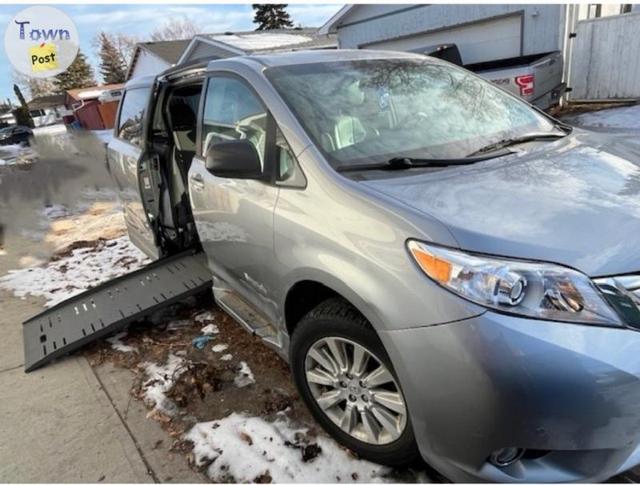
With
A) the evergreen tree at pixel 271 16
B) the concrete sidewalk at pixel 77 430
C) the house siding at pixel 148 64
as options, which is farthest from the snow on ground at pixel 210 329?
the evergreen tree at pixel 271 16

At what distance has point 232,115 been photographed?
2.83 metres

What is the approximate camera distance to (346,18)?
53.4 ft

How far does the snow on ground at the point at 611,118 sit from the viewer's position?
852 cm

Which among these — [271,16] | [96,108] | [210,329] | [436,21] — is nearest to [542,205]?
[210,329]

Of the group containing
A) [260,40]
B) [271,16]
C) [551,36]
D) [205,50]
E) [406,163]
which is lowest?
[406,163]

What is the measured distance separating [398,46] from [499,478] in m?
15.6

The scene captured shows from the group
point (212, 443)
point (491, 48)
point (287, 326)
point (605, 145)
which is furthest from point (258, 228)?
point (491, 48)

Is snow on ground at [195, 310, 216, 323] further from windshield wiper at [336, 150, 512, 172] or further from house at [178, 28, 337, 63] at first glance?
house at [178, 28, 337, 63]

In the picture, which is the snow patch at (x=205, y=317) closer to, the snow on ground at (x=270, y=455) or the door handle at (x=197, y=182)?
the door handle at (x=197, y=182)

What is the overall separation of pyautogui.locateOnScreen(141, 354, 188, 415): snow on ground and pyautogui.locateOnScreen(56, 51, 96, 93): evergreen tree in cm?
6314

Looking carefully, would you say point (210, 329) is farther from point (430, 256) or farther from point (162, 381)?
point (430, 256)

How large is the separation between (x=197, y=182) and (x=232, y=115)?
1.67 ft

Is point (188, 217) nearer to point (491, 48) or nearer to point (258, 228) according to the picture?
point (258, 228)

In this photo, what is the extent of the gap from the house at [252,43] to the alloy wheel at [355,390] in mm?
18218
